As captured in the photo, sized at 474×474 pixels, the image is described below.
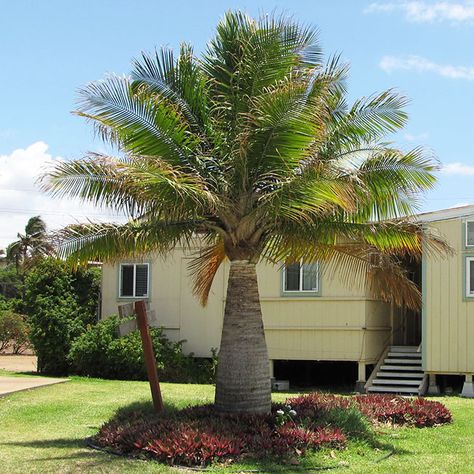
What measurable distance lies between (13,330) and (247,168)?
90.2 ft

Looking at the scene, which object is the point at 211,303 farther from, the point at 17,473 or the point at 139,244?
the point at 17,473

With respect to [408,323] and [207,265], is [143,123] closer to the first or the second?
[207,265]

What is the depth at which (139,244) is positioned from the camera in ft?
37.1

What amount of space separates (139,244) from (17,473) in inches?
146

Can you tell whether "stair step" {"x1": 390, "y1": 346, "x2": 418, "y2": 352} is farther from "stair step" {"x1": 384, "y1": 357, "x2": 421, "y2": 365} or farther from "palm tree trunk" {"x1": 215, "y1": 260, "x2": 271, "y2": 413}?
"palm tree trunk" {"x1": 215, "y1": 260, "x2": 271, "y2": 413}

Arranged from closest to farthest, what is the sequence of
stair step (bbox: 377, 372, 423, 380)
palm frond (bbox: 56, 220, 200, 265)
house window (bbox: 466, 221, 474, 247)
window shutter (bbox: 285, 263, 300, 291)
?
palm frond (bbox: 56, 220, 200, 265) → house window (bbox: 466, 221, 474, 247) → stair step (bbox: 377, 372, 423, 380) → window shutter (bbox: 285, 263, 300, 291)

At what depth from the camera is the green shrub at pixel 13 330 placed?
3550 centimetres

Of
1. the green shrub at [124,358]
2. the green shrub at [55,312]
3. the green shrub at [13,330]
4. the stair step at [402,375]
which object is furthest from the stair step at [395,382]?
the green shrub at [13,330]

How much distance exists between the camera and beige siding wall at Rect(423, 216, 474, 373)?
62.9 feet

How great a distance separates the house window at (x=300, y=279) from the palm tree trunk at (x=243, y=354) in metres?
9.60

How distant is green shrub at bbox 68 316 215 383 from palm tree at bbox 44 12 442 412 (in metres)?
10.2

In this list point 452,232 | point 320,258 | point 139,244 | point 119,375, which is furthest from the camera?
point 119,375

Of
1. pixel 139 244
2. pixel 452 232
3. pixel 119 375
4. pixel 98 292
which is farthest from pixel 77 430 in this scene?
pixel 98 292

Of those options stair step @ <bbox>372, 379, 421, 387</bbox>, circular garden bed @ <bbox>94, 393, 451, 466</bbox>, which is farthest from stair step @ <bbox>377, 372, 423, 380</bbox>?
circular garden bed @ <bbox>94, 393, 451, 466</bbox>
